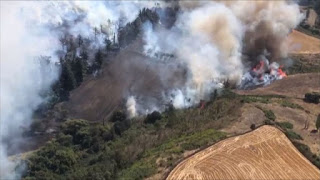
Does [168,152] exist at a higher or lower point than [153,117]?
higher

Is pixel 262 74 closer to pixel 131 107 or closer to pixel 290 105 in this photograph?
pixel 290 105

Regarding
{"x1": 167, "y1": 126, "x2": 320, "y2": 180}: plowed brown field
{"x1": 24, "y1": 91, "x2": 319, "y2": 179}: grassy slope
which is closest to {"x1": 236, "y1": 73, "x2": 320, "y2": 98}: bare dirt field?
{"x1": 24, "y1": 91, "x2": 319, "y2": 179}: grassy slope

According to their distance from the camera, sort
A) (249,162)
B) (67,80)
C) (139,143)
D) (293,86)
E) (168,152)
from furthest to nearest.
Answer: (67,80) < (293,86) < (139,143) < (168,152) < (249,162)

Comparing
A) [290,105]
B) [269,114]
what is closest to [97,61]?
[290,105]

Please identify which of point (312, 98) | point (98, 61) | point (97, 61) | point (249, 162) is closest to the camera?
point (249, 162)

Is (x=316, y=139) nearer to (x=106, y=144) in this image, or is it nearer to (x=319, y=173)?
(x=319, y=173)

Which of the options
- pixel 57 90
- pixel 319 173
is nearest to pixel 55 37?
pixel 57 90

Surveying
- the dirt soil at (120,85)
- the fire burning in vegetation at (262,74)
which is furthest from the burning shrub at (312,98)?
the dirt soil at (120,85)

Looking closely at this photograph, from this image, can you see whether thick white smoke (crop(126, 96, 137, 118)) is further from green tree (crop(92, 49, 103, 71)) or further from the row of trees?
green tree (crop(92, 49, 103, 71))
